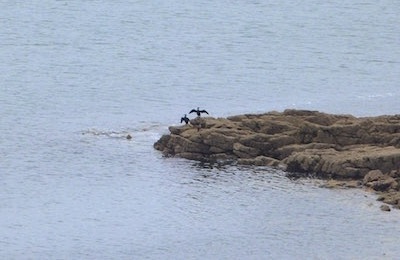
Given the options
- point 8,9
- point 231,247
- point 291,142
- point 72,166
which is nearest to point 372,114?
point 291,142

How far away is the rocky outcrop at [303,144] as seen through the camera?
51656 mm

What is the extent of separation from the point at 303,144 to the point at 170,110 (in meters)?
13.1

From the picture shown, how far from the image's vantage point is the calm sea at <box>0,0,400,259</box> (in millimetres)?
48094

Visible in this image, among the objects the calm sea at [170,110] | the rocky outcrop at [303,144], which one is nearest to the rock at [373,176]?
the rocky outcrop at [303,144]

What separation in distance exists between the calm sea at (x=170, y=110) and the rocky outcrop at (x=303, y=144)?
2.09ft

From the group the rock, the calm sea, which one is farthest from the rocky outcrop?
the calm sea

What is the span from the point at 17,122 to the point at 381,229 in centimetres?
2199

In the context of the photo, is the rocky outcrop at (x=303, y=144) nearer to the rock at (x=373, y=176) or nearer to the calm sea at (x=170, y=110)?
the rock at (x=373, y=176)

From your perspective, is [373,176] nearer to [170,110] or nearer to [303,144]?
[303,144]

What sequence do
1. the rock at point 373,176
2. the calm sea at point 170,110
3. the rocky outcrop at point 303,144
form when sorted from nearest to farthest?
the calm sea at point 170,110
the rock at point 373,176
the rocky outcrop at point 303,144

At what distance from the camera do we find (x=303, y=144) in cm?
5431

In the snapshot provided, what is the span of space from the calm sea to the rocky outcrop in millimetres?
638

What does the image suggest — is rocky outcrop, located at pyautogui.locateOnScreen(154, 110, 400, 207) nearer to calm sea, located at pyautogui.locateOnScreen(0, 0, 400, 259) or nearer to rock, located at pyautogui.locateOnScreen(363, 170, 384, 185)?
rock, located at pyautogui.locateOnScreen(363, 170, 384, 185)

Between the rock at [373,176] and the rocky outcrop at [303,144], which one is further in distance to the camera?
the rocky outcrop at [303,144]
